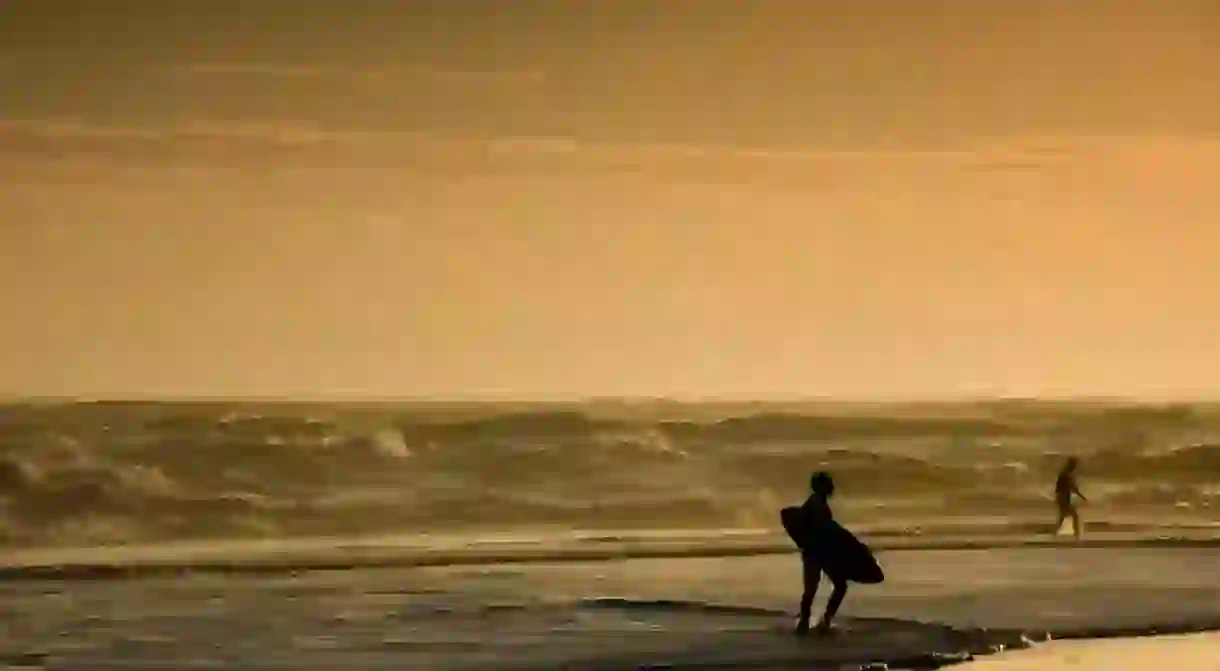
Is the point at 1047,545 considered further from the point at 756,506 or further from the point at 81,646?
the point at 81,646

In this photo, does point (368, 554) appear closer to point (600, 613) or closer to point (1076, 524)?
point (600, 613)

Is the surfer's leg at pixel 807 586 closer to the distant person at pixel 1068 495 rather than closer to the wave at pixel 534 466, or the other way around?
the wave at pixel 534 466

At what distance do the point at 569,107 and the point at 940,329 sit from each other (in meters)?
0.63

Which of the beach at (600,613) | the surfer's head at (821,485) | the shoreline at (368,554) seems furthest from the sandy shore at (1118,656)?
the surfer's head at (821,485)

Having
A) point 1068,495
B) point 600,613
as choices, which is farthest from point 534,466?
point 1068,495

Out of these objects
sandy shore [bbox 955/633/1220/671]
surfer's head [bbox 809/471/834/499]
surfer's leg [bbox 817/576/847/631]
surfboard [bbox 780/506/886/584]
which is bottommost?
sandy shore [bbox 955/633/1220/671]

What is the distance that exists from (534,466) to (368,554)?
247mm

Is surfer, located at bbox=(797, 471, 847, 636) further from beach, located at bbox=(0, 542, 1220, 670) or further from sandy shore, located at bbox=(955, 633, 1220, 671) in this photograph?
sandy shore, located at bbox=(955, 633, 1220, 671)

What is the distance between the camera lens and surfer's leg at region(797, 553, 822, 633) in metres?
1.75

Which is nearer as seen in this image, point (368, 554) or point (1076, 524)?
point (368, 554)

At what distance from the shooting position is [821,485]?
1817 mm

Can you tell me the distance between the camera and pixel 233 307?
1.75 metres

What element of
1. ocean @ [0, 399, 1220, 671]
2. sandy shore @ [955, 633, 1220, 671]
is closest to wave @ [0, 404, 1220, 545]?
ocean @ [0, 399, 1220, 671]

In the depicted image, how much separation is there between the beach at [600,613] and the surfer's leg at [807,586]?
13 millimetres
